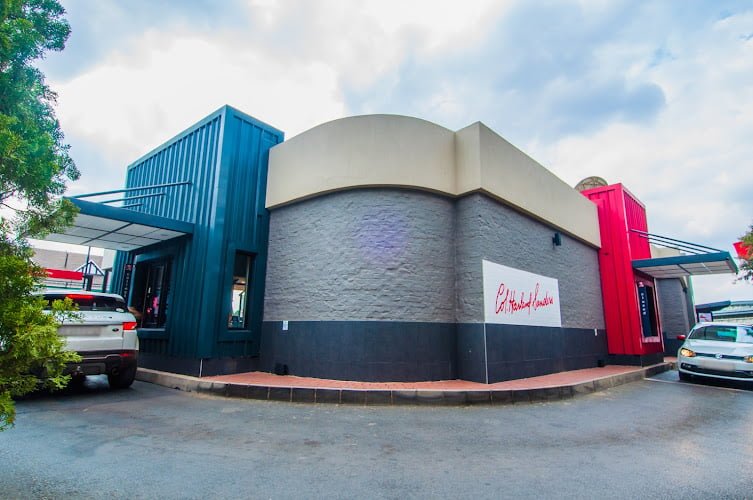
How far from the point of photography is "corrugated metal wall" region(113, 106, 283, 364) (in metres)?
8.20

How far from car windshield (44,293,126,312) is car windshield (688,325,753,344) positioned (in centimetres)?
1336

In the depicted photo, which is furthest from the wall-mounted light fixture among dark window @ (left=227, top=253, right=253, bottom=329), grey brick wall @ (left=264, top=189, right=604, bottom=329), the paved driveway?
dark window @ (left=227, top=253, right=253, bottom=329)

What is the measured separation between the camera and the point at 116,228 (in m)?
8.56

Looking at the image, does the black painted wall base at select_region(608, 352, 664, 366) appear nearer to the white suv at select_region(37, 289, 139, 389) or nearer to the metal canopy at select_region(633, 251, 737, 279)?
the metal canopy at select_region(633, 251, 737, 279)

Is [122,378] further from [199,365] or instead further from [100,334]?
[199,365]

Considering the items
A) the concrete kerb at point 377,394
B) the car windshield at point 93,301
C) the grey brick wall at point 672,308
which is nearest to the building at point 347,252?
the concrete kerb at point 377,394

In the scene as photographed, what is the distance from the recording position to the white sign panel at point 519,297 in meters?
8.10

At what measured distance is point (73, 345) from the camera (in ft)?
18.6

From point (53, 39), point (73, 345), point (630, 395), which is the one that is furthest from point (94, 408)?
point (630, 395)

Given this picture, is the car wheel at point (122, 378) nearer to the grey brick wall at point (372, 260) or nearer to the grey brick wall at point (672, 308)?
A: the grey brick wall at point (372, 260)

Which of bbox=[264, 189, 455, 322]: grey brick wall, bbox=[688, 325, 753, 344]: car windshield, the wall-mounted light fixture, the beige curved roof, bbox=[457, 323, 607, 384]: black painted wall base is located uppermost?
the beige curved roof

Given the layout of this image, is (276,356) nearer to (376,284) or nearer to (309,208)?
(376,284)

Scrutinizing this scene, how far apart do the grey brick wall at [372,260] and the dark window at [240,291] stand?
776mm

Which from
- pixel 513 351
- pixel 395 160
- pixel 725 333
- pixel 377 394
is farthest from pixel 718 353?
pixel 395 160
